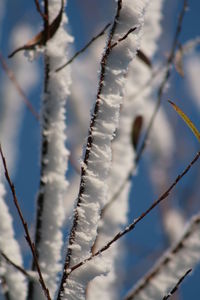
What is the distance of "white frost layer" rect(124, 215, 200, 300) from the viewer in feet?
2.84

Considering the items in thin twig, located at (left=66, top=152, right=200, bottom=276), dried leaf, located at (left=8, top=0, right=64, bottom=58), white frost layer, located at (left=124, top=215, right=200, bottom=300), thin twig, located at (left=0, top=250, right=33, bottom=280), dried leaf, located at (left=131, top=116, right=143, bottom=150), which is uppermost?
dried leaf, located at (left=8, top=0, right=64, bottom=58)

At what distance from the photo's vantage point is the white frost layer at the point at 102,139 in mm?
562

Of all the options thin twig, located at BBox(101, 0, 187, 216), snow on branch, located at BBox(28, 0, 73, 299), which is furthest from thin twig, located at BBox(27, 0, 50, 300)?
thin twig, located at BBox(101, 0, 187, 216)

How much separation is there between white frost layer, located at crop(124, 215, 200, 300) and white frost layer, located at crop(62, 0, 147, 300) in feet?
1.04

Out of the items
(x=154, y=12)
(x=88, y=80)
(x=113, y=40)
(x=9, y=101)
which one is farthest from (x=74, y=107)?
(x=113, y=40)

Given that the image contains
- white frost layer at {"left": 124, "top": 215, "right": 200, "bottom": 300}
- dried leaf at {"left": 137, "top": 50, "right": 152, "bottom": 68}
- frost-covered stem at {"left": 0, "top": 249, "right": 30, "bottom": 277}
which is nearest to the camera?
frost-covered stem at {"left": 0, "top": 249, "right": 30, "bottom": 277}

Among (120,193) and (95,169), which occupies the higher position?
(120,193)

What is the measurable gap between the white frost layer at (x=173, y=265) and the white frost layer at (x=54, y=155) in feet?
0.69

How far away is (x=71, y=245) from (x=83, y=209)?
0.06m

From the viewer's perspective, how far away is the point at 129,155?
3.43 ft

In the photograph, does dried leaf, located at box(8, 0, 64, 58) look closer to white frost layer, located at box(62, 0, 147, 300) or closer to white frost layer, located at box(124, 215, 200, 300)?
white frost layer, located at box(62, 0, 147, 300)

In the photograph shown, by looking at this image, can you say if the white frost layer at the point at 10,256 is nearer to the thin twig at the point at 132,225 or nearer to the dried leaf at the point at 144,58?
the thin twig at the point at 132,225

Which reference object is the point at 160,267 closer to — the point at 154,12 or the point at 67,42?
the point at 67,42

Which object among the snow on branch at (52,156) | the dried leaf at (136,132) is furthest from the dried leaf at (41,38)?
the dried leaf at (136,132)
